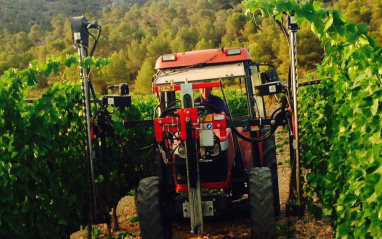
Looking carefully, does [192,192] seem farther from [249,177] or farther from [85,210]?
[85,210]

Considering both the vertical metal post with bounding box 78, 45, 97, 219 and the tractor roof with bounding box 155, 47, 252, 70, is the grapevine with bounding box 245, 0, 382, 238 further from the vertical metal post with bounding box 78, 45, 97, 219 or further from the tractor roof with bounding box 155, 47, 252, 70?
the vertical metal post with bounding box 78, 45, 97, 219

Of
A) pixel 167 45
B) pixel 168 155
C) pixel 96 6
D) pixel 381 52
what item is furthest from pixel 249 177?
pixel 96 6

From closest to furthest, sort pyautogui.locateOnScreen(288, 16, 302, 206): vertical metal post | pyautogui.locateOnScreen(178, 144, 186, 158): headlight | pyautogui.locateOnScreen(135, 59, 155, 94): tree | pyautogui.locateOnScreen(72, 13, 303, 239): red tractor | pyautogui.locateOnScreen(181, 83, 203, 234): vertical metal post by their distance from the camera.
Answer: pyautogui.locateOnScreen(181, 83, 203, 234): vertical metal post, pyautogui.locateOnScreen(72, 13, 303, 239): red tractor, pyautogui.locateOnScreen(288, 16, 302, 206): vertical metal post, pyautogui.locateOnScreen(178, 144, 186, 158): headlight, pyautogui.locateOnScreen(135, 59, 155, 94): tree

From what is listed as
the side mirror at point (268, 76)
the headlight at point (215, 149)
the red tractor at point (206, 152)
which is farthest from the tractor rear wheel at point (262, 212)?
the side mirror at point (268, 76)

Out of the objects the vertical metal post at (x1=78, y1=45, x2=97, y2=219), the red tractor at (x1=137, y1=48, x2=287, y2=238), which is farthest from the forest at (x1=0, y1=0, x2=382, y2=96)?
the vertical metal post at (x1=78, y1=45, x2=97, y2=219)

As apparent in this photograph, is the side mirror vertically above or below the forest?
below

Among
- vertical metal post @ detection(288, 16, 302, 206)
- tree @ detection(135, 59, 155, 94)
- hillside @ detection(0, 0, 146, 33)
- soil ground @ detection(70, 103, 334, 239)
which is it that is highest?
hillside @ detection(0, 0, 146, 33)

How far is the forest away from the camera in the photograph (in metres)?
48.3

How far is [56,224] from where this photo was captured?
468 centimetres

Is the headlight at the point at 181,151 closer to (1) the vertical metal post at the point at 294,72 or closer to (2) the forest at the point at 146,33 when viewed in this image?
(1) the vertical metal post at the point at 294,72

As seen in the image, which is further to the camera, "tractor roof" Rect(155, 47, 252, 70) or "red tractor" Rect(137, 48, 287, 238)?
"tractor roof" Rect(155, 47, 252, 70)

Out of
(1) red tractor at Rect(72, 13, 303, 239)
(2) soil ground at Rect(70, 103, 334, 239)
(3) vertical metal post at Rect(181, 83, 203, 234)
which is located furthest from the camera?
(2) soil ground at Rect(70, 103, 334, 239)

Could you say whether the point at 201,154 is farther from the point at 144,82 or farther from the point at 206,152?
the point at 144,82

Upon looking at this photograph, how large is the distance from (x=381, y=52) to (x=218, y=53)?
3.04 meters
